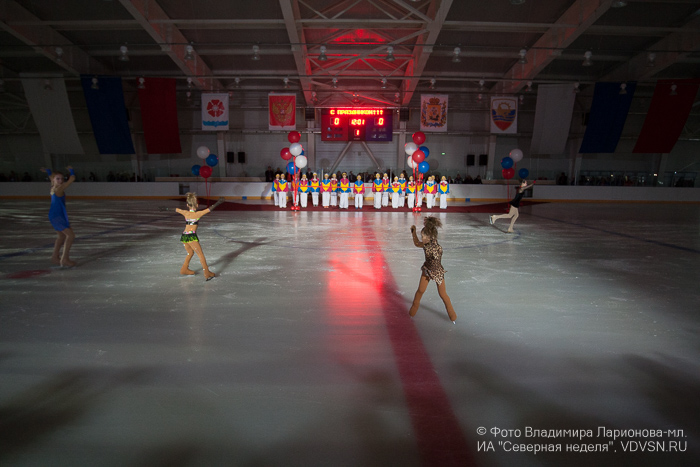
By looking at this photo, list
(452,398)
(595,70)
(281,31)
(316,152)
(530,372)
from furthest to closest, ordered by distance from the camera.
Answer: (316,152)
(595,70)
(281,31)
(530,372)
(452,398)

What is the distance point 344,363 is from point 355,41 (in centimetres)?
1804

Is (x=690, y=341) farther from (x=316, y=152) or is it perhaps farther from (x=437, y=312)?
(x=316, y=152)

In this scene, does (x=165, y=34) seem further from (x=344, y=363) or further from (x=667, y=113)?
(x=667, y=113)

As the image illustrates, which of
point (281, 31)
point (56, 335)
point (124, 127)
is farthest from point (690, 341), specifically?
point (124, 127)

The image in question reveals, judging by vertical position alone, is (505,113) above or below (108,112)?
above

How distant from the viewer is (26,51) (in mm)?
18484

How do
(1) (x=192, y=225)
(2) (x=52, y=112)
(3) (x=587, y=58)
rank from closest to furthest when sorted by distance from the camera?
(1) (x=192, y=225)
(3) (x=587, y=58)
(2) (x=52, y=112)

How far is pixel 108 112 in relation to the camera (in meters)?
19.0

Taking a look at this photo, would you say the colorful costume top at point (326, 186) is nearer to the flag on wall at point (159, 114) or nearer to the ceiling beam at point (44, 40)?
the flag on wall at point (159, 114)

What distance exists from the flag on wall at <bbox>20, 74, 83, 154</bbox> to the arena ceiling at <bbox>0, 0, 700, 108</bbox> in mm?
844

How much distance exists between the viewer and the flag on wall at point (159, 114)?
62.0ft

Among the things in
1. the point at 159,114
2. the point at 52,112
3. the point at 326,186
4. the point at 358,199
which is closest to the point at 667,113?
the point at 358,199

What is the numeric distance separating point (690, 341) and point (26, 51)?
25.4m

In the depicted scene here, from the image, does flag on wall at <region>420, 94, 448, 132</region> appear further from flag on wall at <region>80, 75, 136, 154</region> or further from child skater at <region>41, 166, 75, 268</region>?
child skater at <region>41, 166, 75, 268</region>
